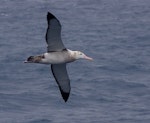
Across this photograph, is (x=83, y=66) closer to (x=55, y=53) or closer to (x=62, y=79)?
(x=62, y=79)

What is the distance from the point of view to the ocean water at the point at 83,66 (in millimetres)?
36906

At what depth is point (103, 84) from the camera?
139 ft

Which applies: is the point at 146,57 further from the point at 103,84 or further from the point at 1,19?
the point at 1,19

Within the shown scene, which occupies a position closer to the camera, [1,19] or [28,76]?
[28,76]

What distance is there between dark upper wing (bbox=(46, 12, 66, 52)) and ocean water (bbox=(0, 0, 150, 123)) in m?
13.7

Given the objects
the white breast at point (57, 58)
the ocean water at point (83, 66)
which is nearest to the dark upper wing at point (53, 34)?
the white breast at point (57, 58)

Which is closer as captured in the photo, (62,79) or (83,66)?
(62,79)

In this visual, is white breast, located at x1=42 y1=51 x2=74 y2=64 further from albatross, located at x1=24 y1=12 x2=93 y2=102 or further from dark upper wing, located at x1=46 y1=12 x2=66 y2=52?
dark upper wing, located at x1=46 y1=12 x2=66 y2=52

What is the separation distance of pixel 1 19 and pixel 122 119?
33.5 metres

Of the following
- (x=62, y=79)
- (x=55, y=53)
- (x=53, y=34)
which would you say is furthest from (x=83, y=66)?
(x=53, y=34)

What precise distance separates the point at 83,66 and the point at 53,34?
26.3m

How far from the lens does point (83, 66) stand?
47344mm

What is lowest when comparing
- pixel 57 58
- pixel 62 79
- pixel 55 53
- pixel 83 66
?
pixel 83 66

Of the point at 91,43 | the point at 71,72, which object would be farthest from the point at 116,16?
the point at 71,72
